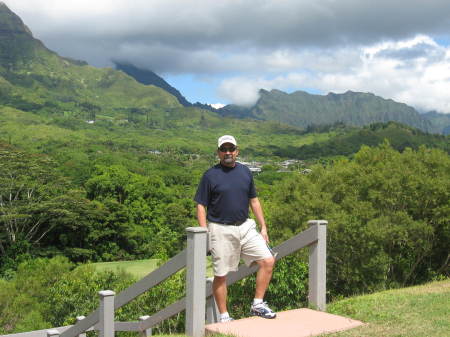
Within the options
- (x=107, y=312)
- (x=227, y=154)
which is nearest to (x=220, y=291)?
(x=107, y=312)

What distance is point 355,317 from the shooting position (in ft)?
19.0

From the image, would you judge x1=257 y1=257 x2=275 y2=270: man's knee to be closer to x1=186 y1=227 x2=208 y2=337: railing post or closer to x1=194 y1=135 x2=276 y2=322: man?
x1=194 y1=135 x2=276 y2=322: man

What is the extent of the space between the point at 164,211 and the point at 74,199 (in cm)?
1494

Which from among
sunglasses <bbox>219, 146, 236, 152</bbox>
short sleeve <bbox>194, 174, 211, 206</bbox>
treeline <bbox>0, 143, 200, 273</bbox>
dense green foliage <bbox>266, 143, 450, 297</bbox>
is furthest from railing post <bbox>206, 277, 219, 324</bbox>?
treeline <bbox>0, 143, 200, 273</bbox>

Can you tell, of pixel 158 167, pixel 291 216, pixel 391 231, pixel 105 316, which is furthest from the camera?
pixel 158 167

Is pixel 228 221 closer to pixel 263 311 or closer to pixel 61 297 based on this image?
pixel 263 311

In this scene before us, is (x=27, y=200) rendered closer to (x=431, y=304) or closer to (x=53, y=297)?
(x=53, y=297)

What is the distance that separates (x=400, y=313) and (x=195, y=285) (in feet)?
8.99

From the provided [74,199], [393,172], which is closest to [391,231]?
[393,172]

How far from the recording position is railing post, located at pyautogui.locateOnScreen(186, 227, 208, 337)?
4715 mm

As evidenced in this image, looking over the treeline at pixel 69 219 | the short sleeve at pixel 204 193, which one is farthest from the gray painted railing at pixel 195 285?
the treeline at pixel 69 219

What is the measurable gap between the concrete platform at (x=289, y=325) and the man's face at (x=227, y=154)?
1702mm

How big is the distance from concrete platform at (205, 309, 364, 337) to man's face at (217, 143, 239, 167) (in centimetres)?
170

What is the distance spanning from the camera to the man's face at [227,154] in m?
5.25
